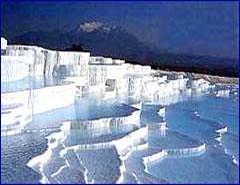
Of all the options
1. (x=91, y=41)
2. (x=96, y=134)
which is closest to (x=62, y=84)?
(x=96, y=134)

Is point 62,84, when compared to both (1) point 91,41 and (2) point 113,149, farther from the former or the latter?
(1) point 91,41

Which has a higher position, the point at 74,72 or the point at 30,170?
the point at 74,72

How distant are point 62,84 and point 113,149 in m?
3.25

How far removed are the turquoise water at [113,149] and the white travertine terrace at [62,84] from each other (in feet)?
Result: 0.76

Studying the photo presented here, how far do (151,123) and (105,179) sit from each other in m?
2.82

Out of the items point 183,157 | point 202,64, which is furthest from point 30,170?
point 202,64

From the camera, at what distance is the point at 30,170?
14.7 feet

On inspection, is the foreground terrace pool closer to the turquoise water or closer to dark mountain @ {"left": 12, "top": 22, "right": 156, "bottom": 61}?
the turquoise water

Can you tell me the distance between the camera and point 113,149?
5.63m

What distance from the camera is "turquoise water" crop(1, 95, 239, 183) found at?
4648 millimetres

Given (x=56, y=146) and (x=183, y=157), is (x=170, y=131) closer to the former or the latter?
(x=183, y=157)

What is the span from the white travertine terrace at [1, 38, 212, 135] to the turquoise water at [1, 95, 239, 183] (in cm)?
23

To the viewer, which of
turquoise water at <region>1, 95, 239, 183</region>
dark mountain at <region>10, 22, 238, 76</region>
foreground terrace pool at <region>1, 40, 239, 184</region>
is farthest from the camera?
dark mountain at <region>10, 22, 238, 76</region>

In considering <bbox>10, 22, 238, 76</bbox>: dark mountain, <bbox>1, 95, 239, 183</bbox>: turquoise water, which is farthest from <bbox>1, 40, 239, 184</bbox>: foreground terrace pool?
<bbox>10, 22, 238, 76</bbox>: dark mountain
